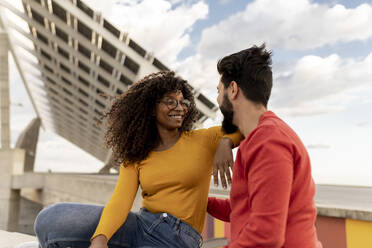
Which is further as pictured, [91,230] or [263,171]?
[91,230]

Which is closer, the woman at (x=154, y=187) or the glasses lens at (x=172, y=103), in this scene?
the woman at (x=154, y=187)

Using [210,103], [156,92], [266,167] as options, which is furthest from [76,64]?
[266,167]

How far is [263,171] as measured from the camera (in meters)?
1.29

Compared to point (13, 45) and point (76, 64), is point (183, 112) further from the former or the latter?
point (13, 45)

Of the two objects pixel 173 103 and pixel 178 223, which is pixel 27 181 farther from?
pixel 178 223

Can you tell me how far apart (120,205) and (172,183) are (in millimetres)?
324

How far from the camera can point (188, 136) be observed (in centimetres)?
237

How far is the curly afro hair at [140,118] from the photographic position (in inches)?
92.4

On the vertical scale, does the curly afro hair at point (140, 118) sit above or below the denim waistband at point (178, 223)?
above

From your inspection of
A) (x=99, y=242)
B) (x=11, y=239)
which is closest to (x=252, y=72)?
(x=99, y=242)

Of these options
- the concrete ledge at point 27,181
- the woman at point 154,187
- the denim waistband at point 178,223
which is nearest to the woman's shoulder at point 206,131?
the woman at point 154,187

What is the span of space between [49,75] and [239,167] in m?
26.5

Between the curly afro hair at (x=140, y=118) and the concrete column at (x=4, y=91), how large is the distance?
65.6 ft

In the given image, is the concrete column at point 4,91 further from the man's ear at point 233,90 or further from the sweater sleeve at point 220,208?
the man's ear at point 233,90
